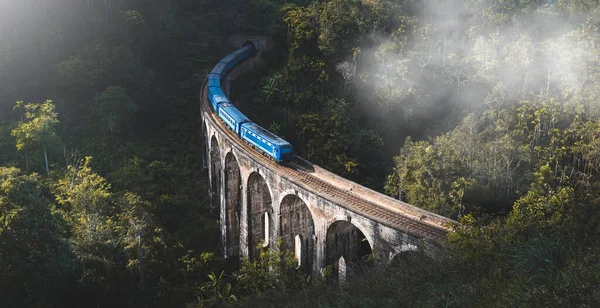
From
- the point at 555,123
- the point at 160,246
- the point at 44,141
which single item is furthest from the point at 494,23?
the point at 44,141

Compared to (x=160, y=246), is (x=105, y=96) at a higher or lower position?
higher

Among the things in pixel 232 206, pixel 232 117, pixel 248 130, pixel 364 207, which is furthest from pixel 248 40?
pixel 364 207

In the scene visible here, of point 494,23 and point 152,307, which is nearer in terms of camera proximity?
point 152,307

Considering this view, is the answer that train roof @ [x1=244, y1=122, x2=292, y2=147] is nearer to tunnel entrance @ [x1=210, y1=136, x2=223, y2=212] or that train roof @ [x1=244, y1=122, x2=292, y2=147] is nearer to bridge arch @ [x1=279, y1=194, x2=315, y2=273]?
bridge arch @ [x1=279, y1=194, x2=315, y2=273]

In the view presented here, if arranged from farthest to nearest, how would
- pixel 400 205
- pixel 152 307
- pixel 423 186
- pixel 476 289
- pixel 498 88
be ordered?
pixel 498 88 → pixel 423 186 → pixel 152 307 → pixel 400 205 → pixel 476 289

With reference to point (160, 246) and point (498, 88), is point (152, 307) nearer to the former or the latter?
point (160, 246)

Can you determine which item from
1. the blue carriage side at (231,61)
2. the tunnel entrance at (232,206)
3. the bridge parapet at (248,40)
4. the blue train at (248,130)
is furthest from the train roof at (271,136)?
the bridge parapet at (248,40)

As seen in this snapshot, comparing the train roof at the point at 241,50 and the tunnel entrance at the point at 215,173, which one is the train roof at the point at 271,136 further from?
the train roof at the point at 241,50
